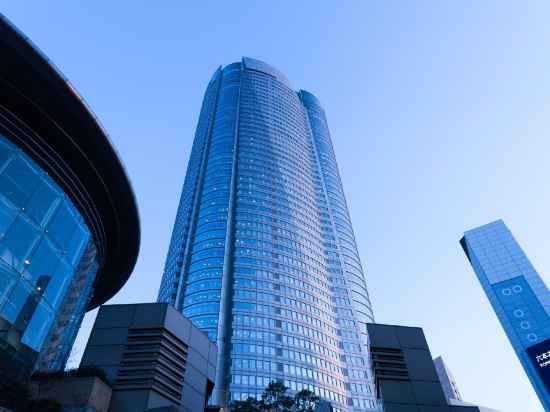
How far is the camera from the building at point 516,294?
131375mm

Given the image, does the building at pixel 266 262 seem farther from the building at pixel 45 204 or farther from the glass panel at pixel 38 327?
the glass panel at pixel 38 327

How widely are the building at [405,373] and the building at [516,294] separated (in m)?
123

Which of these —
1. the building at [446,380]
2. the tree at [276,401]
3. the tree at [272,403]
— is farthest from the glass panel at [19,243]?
the building at [446,380]

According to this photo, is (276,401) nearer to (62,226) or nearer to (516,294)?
(62,226)

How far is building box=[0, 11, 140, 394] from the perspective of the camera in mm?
20906

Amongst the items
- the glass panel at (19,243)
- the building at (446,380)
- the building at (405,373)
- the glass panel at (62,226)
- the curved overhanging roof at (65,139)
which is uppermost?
the building at (446,380)

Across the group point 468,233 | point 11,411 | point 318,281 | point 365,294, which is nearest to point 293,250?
point 318,281

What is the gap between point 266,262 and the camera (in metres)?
136

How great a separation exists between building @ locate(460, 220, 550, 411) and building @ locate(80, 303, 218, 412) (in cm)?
13097

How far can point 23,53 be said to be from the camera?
21.8m

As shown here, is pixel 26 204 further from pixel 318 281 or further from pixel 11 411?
pixel 318 281

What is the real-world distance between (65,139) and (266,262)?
111857 mm

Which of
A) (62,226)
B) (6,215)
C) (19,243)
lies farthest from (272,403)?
(6,215)

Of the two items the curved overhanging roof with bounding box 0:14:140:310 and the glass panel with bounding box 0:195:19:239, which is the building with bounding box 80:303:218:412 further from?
the glass panel with bounding box 0:195:19:239
